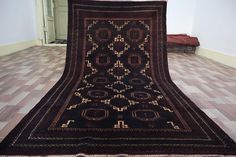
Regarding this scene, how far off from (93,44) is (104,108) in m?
1.09

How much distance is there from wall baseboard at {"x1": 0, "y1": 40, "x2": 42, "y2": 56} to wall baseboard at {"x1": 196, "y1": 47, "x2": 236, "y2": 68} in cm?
326

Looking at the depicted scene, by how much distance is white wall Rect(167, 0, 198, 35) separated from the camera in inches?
161

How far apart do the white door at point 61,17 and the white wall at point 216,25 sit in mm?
3541

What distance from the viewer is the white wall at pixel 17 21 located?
11.0 ft

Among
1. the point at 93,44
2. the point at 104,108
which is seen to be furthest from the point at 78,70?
the point at 104,108

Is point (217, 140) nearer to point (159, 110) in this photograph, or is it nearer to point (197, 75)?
point (159, 110)

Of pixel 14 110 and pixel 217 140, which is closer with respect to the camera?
pixel 217 140

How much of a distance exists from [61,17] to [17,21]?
2.22m

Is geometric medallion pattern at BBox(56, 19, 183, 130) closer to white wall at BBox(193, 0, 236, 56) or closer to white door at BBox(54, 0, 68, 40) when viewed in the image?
white wall at BBox(193, 0, 236, 56)

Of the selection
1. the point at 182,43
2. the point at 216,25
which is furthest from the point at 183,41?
the point at 216,25

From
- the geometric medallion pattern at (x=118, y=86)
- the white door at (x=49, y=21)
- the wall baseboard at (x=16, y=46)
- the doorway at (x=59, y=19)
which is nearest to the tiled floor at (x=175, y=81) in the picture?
the geometric medallion pattern at (x=118, y=86)

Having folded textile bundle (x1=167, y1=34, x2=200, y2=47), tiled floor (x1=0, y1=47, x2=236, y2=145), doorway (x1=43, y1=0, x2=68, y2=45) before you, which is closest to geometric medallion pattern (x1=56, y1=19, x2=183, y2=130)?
tiled floor (x1=0, y1=47, x2=236, y2=145)

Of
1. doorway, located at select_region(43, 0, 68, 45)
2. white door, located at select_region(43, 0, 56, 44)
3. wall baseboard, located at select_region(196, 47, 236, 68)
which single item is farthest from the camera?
doorway, located at select_region(43, 0, 68, 45)

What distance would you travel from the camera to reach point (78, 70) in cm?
216
